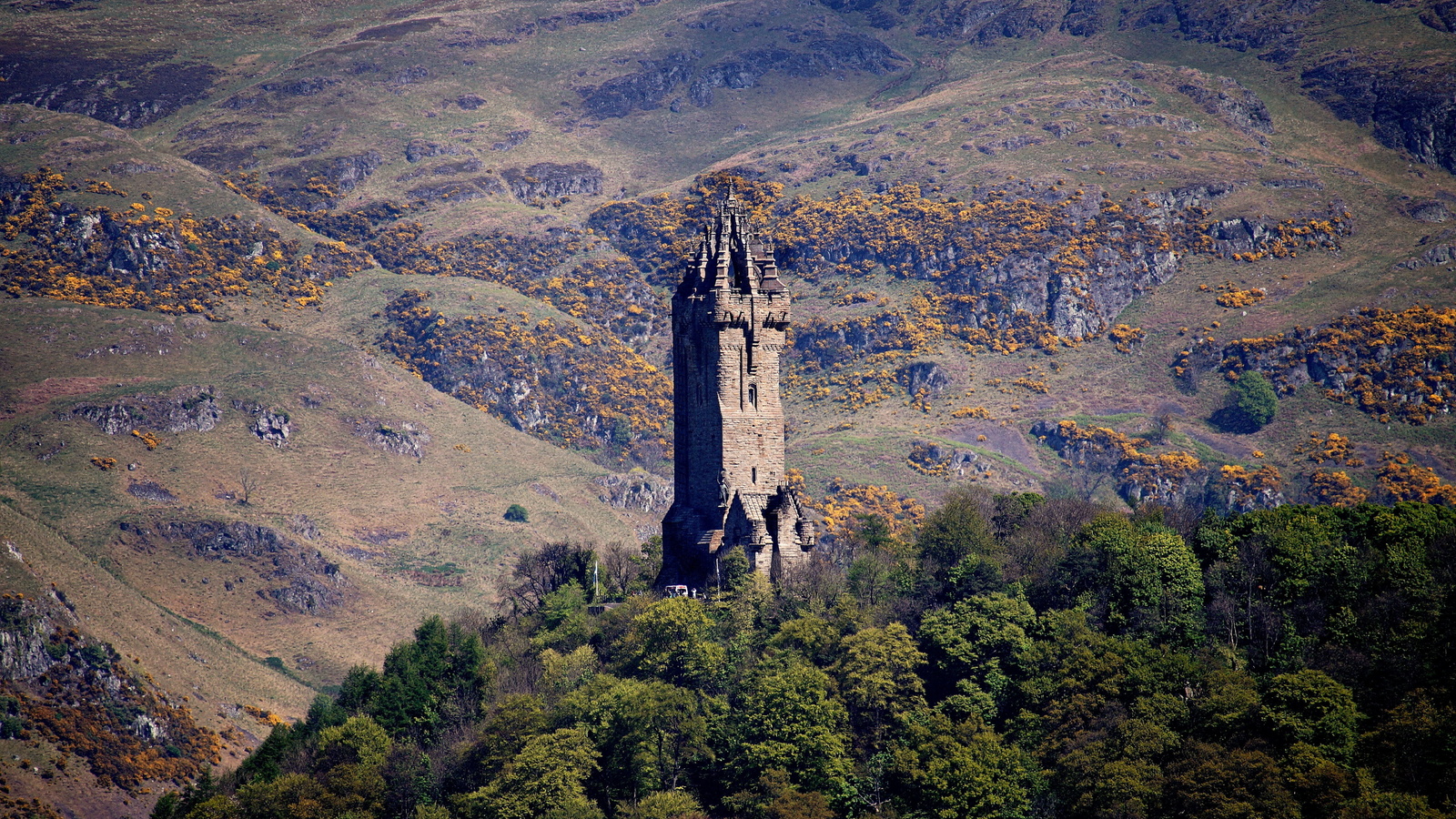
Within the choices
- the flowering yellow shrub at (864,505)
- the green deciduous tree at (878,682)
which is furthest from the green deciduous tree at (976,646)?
the flowering yellow shrub at (864,505)

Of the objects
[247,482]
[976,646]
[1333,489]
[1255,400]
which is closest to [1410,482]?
[1333,489]

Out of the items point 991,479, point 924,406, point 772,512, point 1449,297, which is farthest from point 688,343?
point 1449,297

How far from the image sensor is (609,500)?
18138 centimetres

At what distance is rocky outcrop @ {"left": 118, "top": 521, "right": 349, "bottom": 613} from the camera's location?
468ft

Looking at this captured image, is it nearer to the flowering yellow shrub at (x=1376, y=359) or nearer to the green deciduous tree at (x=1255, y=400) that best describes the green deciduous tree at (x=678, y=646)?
the flowering yellow shrub at (x=1376, y=359)

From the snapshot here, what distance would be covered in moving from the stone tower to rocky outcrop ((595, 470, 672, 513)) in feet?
307

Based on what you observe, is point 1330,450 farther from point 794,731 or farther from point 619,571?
point 794,731

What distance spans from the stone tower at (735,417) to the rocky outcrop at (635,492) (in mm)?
93613

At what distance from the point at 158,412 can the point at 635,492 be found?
167ft

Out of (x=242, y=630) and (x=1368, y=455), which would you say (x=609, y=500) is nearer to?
(x=242, y=630)

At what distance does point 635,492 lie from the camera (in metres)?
184

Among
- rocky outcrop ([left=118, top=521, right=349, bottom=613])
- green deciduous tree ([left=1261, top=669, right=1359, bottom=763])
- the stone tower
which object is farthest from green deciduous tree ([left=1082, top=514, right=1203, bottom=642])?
rocky outcrop ([left=118, top=521, right=349, bottom=613])

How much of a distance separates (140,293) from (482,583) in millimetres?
69410

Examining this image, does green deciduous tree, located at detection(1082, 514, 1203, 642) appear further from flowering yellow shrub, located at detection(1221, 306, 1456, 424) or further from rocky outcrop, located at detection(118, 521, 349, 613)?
flowering yellow shrub, located at detection(1221, 306, 1456, 424)
